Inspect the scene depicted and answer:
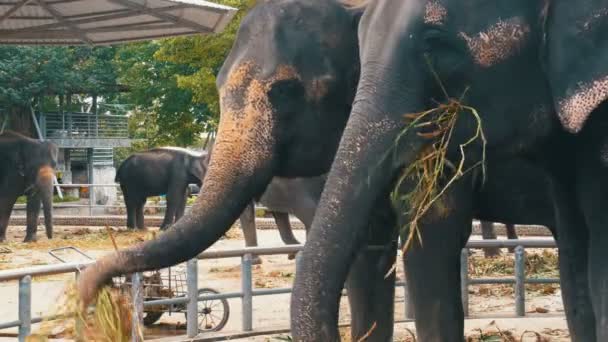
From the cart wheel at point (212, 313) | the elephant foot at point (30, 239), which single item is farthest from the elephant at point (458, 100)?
the elephant foot at point (30, 239)

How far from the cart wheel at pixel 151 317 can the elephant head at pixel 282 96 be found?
3497 mm

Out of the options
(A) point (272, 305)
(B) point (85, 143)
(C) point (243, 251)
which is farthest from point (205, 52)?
(B) point (85, 143)

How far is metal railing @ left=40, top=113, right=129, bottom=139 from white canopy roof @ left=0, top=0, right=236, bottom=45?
2730cm

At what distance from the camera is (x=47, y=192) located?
23.3 meters

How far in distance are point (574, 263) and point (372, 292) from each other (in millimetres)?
1798

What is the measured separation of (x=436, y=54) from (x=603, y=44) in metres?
0.62

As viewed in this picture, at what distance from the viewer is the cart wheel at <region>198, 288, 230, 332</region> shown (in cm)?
1034

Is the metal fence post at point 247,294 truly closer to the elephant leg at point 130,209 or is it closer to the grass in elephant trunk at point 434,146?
the grass in elephant trunk at point 434,146

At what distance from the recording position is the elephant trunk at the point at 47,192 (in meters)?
22.8

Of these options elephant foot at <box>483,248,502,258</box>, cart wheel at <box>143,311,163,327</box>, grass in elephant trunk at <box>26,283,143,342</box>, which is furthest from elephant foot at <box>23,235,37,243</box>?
grass in elephant trunk at <box>26,283,143,342</box>

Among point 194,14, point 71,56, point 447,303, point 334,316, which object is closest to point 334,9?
point 447,303

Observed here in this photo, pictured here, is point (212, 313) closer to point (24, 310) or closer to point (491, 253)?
point (24, 310)

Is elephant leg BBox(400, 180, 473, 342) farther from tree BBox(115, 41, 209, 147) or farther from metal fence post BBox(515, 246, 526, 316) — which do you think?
tree BBox(115, 41, 209, 147)

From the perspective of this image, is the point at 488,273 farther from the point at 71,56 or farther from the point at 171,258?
the point at 71,56
